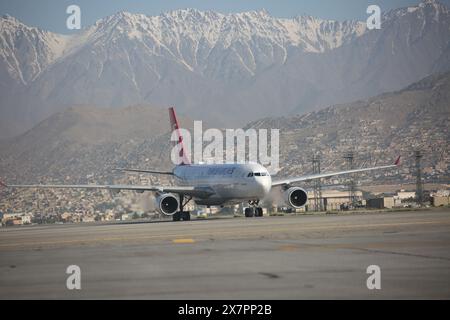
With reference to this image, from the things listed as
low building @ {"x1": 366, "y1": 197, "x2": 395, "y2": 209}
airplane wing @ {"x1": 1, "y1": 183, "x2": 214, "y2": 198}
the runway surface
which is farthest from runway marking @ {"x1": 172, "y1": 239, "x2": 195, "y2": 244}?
low building @ {"x1": 366, "y1": 197, "x2": 395, "y2": 209}

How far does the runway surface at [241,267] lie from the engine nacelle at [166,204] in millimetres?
28175

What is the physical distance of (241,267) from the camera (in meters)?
17.9

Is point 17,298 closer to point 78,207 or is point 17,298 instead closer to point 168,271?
point 168,271

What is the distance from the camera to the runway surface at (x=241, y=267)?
14.4 metres

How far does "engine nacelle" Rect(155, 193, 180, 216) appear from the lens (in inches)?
2219

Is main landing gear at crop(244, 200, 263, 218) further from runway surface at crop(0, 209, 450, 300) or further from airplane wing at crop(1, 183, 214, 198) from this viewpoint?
runway surface at crop(0, 209, 450, 300)

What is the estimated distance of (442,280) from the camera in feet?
49.4

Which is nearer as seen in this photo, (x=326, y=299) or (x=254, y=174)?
(x=326, y=299)

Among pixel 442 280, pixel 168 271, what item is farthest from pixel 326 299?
pixel 168 271

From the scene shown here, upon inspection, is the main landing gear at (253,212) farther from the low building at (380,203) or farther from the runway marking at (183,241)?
the runway marking at (183,241)

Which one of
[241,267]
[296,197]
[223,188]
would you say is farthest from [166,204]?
[241,267]

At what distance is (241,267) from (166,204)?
3908 cm

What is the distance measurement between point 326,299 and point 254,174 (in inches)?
1639

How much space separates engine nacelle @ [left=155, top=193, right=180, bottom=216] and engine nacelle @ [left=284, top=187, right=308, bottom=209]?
300 inches
